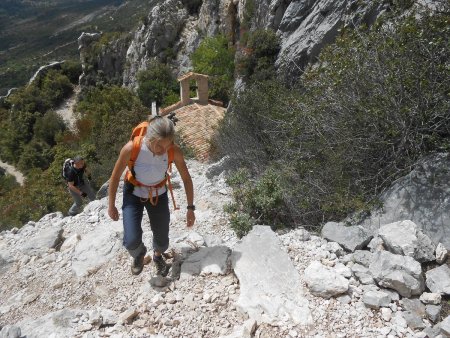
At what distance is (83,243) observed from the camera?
4762mm

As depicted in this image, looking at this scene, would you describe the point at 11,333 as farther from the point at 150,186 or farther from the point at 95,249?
the point at 150,186

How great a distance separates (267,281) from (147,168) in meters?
1.52

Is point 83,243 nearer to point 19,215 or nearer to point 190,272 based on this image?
point 190,272

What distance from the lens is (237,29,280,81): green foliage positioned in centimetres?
1669

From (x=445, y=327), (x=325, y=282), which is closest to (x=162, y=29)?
(x=325, y=282)

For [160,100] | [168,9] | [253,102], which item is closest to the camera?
[253,102]

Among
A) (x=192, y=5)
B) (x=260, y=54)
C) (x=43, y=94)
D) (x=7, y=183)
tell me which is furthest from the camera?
(x=43, y=94)

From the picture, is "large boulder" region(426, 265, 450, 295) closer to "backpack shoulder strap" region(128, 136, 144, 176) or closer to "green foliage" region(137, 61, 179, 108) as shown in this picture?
"backpack shoulder strap" region(128, 136, 144, 176)

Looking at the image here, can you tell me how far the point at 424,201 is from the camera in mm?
3740

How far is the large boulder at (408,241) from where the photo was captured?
326cm

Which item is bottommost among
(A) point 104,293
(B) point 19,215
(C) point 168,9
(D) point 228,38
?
(B) point 19,215

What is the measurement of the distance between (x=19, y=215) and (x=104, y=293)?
7476 mm

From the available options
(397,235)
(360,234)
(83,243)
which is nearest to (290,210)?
(360,234)

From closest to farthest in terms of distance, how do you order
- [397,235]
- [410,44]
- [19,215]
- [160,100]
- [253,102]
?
[397,235]
[410,44]
[253,102]
[19,215]
[160,100]
